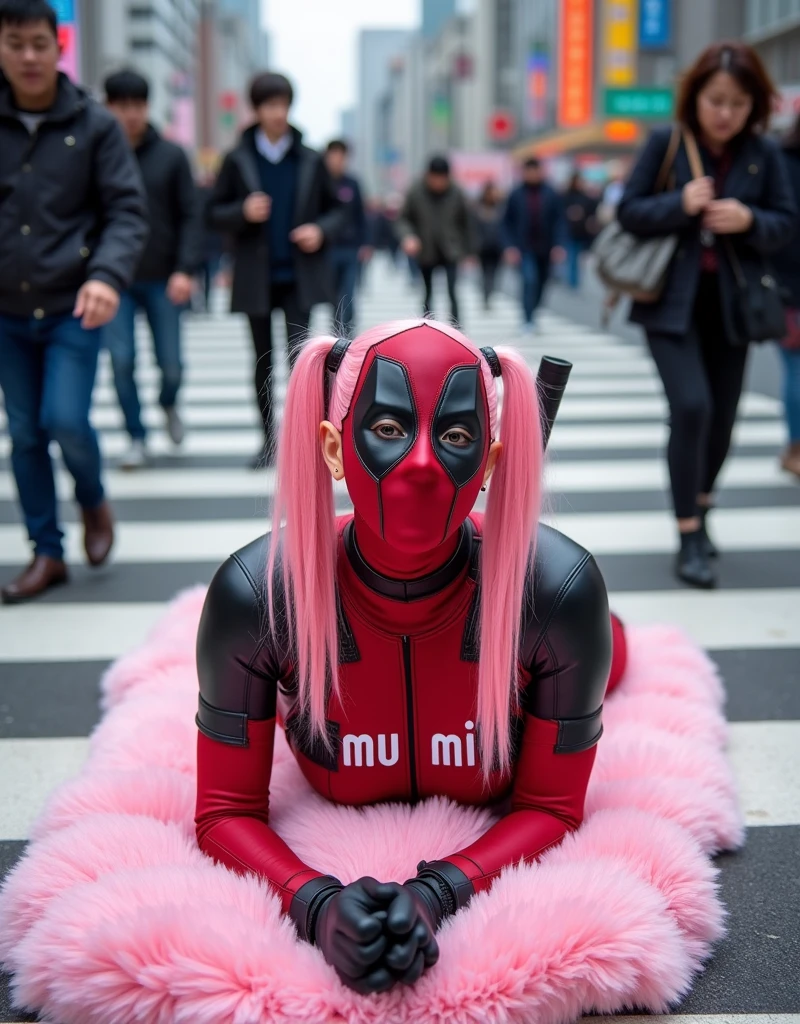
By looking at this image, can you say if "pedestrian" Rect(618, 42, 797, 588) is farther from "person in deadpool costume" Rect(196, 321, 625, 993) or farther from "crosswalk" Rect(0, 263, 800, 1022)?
"person in deadpool costume" Rect(196, 321, 625, 993)

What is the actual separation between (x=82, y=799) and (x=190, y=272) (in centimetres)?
437

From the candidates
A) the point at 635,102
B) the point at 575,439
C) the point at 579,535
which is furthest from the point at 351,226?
the point at 635,102

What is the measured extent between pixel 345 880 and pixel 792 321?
173 inches

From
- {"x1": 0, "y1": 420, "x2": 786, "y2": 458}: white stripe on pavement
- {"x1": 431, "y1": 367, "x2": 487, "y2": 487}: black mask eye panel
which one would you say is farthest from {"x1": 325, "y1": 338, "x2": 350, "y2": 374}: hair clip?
{"x1": 0, "y1": 420, "x2": 786, "y2": 458}: white stripe on pavement

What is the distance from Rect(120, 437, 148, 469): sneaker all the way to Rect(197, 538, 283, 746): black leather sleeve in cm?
461

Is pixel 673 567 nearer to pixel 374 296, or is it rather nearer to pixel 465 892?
pixel 465 892

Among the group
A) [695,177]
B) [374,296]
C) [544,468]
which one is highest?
[695,177]

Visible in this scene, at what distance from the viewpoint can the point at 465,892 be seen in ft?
6.24

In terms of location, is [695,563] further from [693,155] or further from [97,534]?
[97,534]

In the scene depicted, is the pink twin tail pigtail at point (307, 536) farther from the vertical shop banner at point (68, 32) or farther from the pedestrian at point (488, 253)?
the pedestrian at point (488, 253)

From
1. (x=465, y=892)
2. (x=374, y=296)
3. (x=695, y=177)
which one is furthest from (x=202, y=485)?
(x=374, y=296)

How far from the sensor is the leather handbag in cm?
405

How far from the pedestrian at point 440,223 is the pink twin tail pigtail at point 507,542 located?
9.18 meters

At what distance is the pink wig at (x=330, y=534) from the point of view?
1.97m
